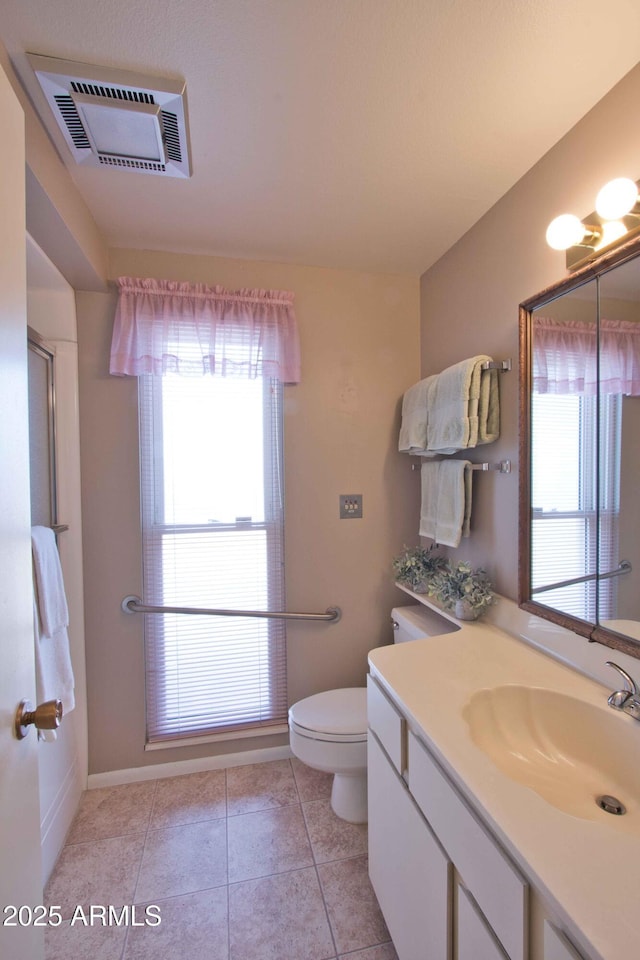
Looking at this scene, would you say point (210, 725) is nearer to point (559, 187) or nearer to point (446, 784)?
point (446, 784)

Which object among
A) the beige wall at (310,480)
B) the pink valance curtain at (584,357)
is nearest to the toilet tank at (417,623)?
the beige wall at (310,480)

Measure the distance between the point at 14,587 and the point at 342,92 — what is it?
1383mm

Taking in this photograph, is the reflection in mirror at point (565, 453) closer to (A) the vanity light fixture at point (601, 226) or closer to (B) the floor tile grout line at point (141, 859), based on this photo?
(A) the vanity light fixture at point (601, 226)

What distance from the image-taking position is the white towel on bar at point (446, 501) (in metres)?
1.55

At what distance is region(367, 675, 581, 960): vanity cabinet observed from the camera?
0.61m

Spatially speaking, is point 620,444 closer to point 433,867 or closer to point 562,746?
point 562,746

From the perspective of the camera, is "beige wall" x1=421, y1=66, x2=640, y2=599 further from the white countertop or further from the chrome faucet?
the chrome faucet

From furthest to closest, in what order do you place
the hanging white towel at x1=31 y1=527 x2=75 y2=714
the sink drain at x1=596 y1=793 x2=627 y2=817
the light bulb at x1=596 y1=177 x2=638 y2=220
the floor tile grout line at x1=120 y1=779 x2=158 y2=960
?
1. the hanging white towel at x1=31 y1=527 x2=75 y2=714
2. the floor tile grout line at x1=120 y1=779 x2=158 y2=960
3. the light bulb at x1=596 y1=177 x2=638 y2=220
4. the sink drain at x1=596 y1=793 x2=627 y2=817

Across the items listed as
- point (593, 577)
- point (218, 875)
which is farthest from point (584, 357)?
point (218, 875)

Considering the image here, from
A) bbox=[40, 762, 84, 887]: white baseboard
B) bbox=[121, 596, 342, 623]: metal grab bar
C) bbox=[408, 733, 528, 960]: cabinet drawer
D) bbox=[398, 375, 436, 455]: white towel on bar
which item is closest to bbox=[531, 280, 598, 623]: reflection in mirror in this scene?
bbox=[398, 375, 436, 455]: white towel on bar

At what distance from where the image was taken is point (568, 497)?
115cm

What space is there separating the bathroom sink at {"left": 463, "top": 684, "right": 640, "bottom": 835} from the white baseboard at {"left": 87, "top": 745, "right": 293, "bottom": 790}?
4.32 feet

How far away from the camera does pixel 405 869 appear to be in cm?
96

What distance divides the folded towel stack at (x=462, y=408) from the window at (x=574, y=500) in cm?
19
